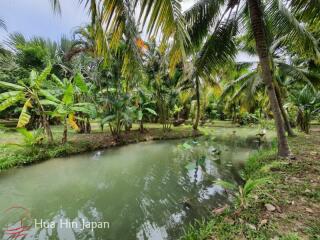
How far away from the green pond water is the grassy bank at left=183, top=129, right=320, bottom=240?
656 mm

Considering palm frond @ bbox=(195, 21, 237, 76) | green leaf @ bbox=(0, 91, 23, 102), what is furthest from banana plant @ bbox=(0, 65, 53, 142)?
palm frond @ bbox=(195, 21, 237, 76)

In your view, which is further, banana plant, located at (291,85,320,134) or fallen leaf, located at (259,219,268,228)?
banana plant, located at (291,85,320,134)

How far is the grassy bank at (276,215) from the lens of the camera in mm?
2299

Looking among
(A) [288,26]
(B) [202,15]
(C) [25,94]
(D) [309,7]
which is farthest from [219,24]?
(C) [25,94]

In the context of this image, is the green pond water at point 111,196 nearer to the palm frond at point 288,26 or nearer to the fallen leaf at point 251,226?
the fallen leaf at point 251,226

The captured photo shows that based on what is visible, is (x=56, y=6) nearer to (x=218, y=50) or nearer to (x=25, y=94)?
(x=218, y=50)

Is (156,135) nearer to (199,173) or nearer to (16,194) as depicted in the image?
(199,173)

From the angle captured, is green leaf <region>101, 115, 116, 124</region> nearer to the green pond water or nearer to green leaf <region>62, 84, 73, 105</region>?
green leaf <region>62, 84, 73, 105</region>

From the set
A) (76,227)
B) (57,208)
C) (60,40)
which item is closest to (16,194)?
(57,208)

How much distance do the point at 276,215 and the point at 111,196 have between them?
2.89m

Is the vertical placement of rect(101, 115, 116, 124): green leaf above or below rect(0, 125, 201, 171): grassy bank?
above

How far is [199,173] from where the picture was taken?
5457 mm

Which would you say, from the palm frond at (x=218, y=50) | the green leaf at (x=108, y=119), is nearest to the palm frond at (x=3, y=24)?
the green leaf at (x=108, y=119)

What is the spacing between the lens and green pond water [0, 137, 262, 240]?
3.06 m
